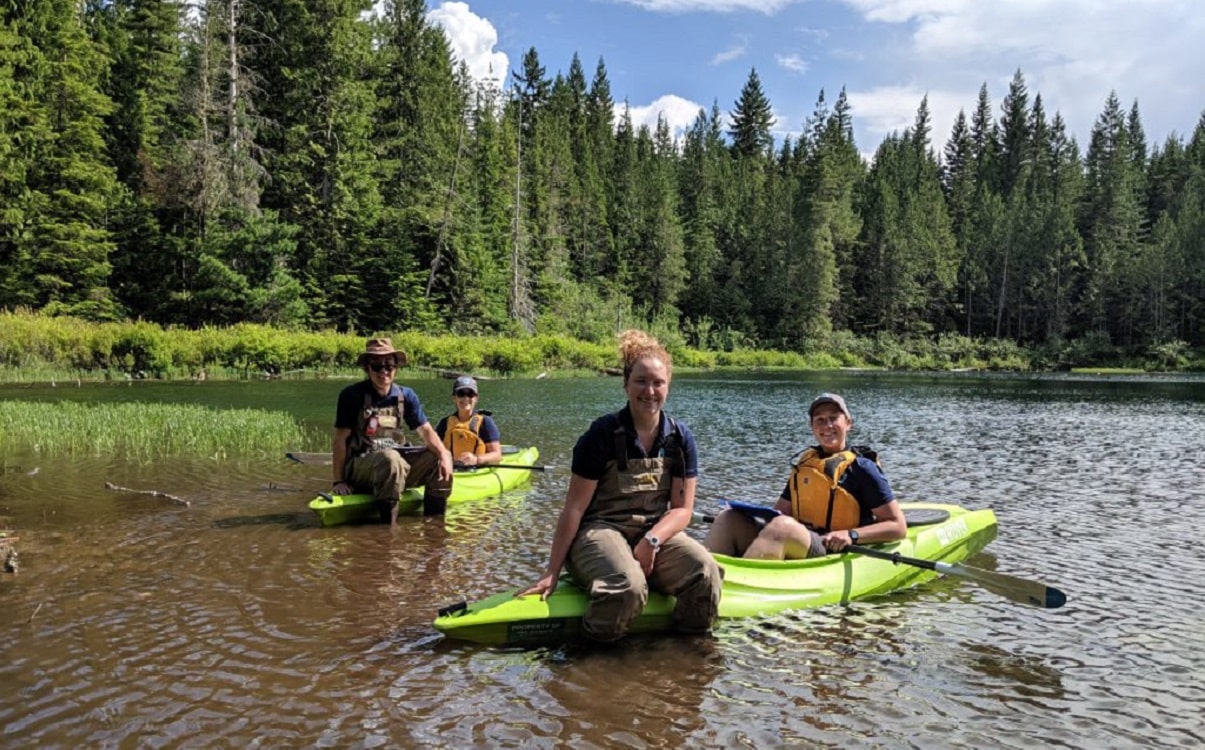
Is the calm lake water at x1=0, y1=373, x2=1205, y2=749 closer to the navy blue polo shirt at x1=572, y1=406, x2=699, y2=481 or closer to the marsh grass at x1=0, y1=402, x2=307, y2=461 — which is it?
the navy blue polo shirt at x1=572, y1=406, x2=699, y2=481

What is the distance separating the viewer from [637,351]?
16.8 ft

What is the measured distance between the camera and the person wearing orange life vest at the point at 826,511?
6.14m

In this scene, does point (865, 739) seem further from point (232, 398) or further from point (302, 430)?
point (232, 398)

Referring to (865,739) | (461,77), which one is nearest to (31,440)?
(865,739)

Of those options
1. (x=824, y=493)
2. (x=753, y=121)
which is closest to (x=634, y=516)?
(x=824, y=493)

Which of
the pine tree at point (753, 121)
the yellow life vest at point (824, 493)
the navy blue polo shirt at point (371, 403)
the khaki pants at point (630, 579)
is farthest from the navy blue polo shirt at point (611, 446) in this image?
the pine tree at point (753, 121)

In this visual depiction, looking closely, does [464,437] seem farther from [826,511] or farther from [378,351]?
[826,511]

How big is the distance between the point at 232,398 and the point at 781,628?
65.0 feet

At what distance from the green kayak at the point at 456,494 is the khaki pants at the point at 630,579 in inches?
154

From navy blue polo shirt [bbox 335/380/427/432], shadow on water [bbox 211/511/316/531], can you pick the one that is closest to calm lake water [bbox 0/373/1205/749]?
shadow on water [bbox 211/511/316/531]

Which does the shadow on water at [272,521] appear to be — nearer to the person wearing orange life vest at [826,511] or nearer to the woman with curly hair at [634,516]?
the woman with curly hair at [634,516]

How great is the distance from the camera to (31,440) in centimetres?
1298

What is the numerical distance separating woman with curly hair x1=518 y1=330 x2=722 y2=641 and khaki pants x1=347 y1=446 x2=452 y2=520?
3.53 meters

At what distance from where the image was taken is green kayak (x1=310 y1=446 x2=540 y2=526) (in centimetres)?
825
